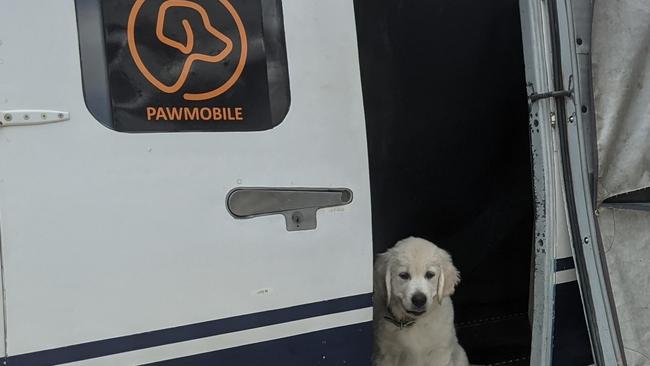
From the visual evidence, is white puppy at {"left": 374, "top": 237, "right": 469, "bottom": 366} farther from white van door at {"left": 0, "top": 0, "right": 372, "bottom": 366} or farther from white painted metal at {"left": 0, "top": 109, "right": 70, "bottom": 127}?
white painted metal at {"left": 0, "top": 109, "right": 70, "bottom": 127}

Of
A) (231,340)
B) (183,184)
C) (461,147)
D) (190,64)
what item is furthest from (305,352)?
(461,147)

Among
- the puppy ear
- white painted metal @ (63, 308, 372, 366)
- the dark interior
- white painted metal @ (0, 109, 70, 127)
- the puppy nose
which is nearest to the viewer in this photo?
white painted metal @ (0, 109, 70, 127)

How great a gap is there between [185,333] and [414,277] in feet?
5.12

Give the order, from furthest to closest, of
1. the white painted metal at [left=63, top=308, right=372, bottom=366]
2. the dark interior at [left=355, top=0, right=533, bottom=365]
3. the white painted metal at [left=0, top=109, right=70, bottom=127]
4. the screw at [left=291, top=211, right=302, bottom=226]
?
the dark interior at [left=355, top=0, right=533, bottom=365], the screw at [left=291, top=211, right=302, bottom=226], the white painted metal at [left=63, top=308, right=372, bottom=366], the white painted metal at [left=0, top=109, right=70, bottom=127]

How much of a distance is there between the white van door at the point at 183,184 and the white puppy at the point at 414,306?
3.04ft

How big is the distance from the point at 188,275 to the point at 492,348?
9.19ft

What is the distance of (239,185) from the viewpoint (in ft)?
7.34

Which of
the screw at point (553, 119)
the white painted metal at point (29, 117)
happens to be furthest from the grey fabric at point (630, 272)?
the white painted metal at point (29, 117)

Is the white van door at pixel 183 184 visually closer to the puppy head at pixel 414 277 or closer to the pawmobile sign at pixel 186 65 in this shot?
the pawmobile sign at pixel 186 65

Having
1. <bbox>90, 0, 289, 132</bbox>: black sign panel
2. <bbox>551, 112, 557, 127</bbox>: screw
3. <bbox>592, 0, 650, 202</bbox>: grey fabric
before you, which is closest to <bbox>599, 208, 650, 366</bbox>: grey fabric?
<bbox>592, 0, 650, 202</bbox>: grey fabric

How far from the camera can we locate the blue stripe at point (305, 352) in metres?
2.22

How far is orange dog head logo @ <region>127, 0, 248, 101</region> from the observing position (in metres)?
2.13

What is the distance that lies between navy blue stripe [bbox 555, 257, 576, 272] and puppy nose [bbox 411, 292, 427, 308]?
0.86 m

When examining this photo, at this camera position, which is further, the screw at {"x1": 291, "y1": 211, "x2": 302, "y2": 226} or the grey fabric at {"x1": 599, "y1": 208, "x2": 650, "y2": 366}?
the grey fabric at {"x1": 599, "y1": 208, "x2": 650, "y2": 366}
